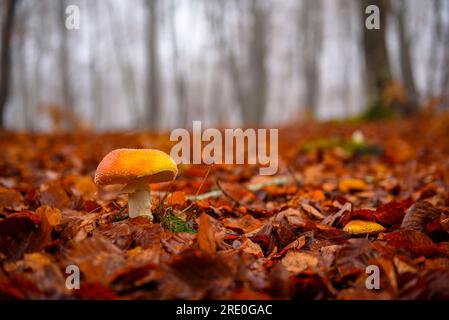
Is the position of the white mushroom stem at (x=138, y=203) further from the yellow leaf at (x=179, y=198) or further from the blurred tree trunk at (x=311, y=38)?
the blurred tree trunk at (x=311, y=38)

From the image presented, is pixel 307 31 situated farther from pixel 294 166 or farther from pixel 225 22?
pixel 294 166

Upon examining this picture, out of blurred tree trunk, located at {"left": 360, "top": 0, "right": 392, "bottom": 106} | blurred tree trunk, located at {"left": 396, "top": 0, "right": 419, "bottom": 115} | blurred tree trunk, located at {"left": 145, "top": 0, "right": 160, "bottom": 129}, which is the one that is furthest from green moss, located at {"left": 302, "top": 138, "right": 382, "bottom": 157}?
blurred tree trunk, located at {"left": 145, "top": 0, "right": 160, "bottom": 129}

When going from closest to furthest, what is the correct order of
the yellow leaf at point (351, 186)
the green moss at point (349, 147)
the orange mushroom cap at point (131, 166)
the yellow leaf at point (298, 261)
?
the yellow leaf at point (298, 261) < the orange mushroom cap at point (131, 166) < the yellow leaf at point (351, 186) < the green moss at point (349, 147)

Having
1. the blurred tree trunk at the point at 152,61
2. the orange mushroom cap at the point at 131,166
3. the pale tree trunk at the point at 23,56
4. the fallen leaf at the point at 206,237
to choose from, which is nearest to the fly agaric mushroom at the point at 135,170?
the orange mushroom cap at the point at 131,166

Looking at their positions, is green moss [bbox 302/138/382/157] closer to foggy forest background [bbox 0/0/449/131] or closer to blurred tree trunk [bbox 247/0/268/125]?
foggy forest background [bbox 0/0/449/131]

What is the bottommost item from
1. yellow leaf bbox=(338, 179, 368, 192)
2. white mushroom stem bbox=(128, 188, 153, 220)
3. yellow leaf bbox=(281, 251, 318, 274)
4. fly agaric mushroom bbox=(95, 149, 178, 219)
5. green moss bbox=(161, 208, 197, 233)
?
yellow leaf bbox=(338, 179, 368, 192)
